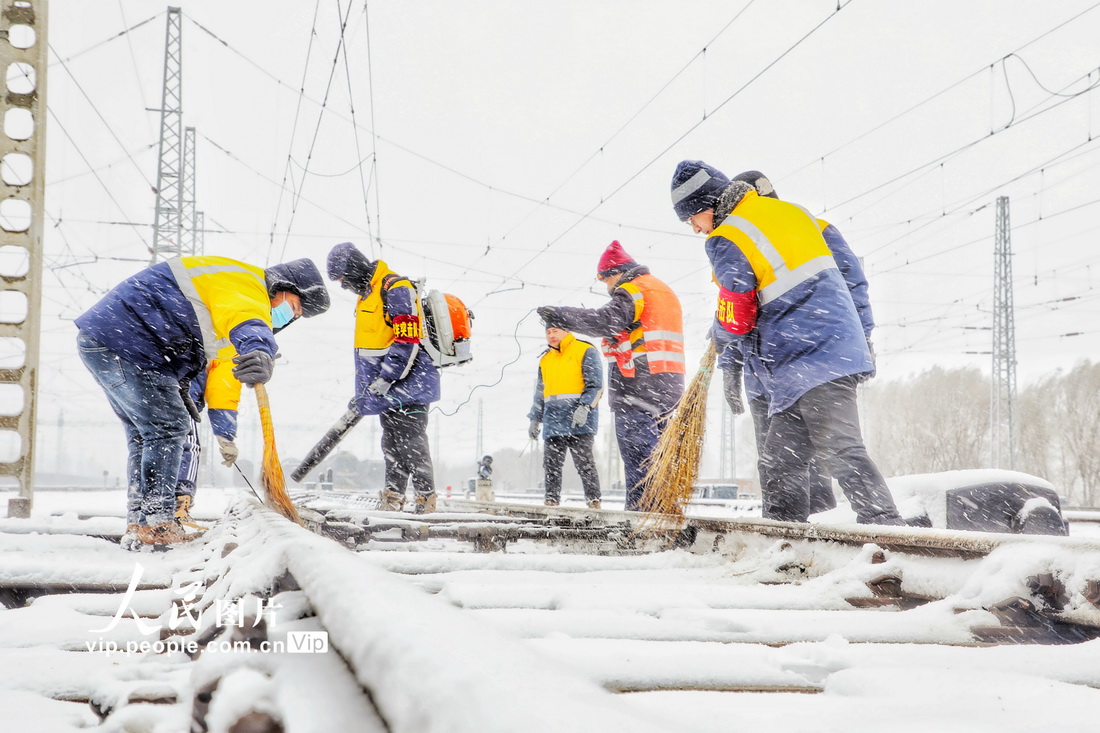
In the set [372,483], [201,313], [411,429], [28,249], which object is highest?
[28,249]

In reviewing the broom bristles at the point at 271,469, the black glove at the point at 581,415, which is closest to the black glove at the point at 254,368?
the broom bristles at the point at 271,469

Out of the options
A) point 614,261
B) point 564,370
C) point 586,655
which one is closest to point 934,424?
point 564,370

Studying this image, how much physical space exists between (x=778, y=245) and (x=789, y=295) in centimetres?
21

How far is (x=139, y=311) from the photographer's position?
359 cm

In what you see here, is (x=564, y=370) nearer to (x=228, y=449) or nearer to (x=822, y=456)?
(x=228, y=449)

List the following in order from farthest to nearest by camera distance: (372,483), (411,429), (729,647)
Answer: (372,483) < (411,429) < (729,647)

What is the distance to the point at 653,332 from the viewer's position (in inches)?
216

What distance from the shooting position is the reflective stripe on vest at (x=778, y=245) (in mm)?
3045

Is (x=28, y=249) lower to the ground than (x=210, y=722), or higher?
higher

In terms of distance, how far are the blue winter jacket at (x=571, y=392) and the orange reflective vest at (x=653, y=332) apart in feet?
4.16

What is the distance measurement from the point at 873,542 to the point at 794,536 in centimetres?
34

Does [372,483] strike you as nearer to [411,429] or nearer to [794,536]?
[411,429]

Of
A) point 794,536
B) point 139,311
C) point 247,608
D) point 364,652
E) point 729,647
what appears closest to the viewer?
point 364,652

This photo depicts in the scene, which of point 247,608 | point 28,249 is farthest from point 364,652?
point 28,249
